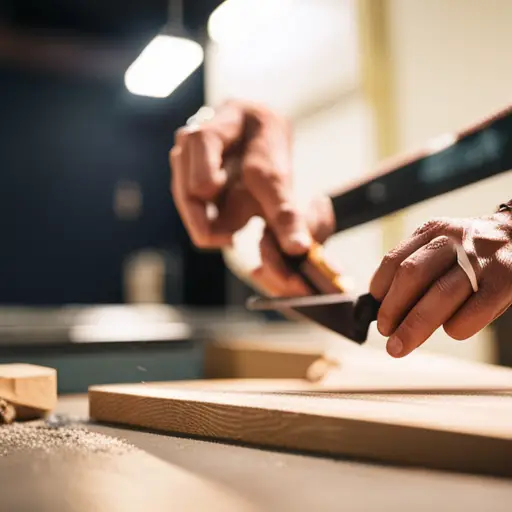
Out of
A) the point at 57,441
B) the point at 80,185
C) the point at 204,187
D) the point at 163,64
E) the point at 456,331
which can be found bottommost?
the point at 57,441

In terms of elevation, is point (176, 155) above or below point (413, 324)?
above

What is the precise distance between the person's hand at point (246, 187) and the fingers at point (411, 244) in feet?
1.13

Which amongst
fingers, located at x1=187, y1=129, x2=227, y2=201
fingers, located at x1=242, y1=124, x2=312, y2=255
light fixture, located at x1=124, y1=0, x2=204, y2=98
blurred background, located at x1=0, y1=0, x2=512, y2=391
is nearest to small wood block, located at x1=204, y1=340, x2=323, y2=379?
blurred background, located at x1=0, y1=0, x2=512, y2=391

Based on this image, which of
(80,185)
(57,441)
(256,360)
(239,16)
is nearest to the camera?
(57,441)

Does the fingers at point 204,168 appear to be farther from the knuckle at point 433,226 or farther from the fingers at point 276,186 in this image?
the knuckle at point 433,226

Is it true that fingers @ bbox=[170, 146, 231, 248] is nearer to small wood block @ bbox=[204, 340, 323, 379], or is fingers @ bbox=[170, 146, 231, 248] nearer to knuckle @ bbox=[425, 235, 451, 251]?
small wood block @ bbox=[204, 340, 323, 379]

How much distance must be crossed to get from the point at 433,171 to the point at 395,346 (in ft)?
1.63

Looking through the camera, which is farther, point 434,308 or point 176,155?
point 176,155

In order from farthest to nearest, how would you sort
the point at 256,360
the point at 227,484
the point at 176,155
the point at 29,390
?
1. the point at 256,360
2. the point at 176,155
3. the point at 29,390
4. the point at 227,484

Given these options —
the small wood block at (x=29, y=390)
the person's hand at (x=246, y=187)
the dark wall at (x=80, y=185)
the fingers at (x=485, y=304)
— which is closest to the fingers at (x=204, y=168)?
the person's hand at (x=246, y=187)

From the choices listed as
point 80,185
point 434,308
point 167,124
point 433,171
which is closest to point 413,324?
point 434,308

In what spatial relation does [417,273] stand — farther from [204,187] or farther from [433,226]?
[204,187]

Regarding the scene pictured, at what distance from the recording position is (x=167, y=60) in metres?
3.62

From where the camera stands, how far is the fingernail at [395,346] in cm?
68
